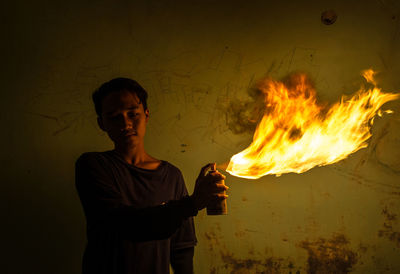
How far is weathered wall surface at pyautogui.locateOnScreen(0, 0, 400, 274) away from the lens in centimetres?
256

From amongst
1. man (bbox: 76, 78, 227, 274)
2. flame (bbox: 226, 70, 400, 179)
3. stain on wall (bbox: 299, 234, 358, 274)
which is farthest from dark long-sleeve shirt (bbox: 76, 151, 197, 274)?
stain on wall (bbox: 299, 234, 358, 274)

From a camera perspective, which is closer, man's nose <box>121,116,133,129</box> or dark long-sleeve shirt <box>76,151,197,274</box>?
dark long-sleeve shirt <box>76,151,197,274</box>

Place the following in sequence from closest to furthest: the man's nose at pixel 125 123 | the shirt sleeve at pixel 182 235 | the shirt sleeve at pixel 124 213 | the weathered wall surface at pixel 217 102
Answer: the shirt sleeve at pixel 124 213, the man's nose at pixel 125 123, the shirt sleeve at pixel 182 235, the weathered wall surface at pixel 217 102

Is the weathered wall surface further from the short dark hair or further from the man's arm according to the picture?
the man's arm

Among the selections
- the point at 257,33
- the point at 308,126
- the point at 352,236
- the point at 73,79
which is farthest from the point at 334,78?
the point at 73,79

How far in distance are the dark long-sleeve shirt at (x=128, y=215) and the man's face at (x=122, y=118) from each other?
0.14 metres

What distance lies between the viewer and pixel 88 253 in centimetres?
171

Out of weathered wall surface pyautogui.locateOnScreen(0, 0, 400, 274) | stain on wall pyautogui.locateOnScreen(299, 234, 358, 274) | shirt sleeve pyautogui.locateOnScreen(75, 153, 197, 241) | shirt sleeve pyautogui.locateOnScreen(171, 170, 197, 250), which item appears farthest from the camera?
stain on wall pyautogui.locateOnScreen(299, 234, 358, 274)

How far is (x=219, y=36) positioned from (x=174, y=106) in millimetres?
784

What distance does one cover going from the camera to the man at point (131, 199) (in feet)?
4.88

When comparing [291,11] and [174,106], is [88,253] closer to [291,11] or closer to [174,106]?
[174,106]

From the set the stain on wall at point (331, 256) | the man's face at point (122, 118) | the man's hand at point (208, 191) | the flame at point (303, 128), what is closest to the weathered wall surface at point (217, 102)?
the stain on wall at point (331, 256)

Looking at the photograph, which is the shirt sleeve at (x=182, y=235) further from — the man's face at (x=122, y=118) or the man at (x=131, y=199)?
the man's face at (x=122, y=118)

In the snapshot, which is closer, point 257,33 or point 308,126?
point 308,126
